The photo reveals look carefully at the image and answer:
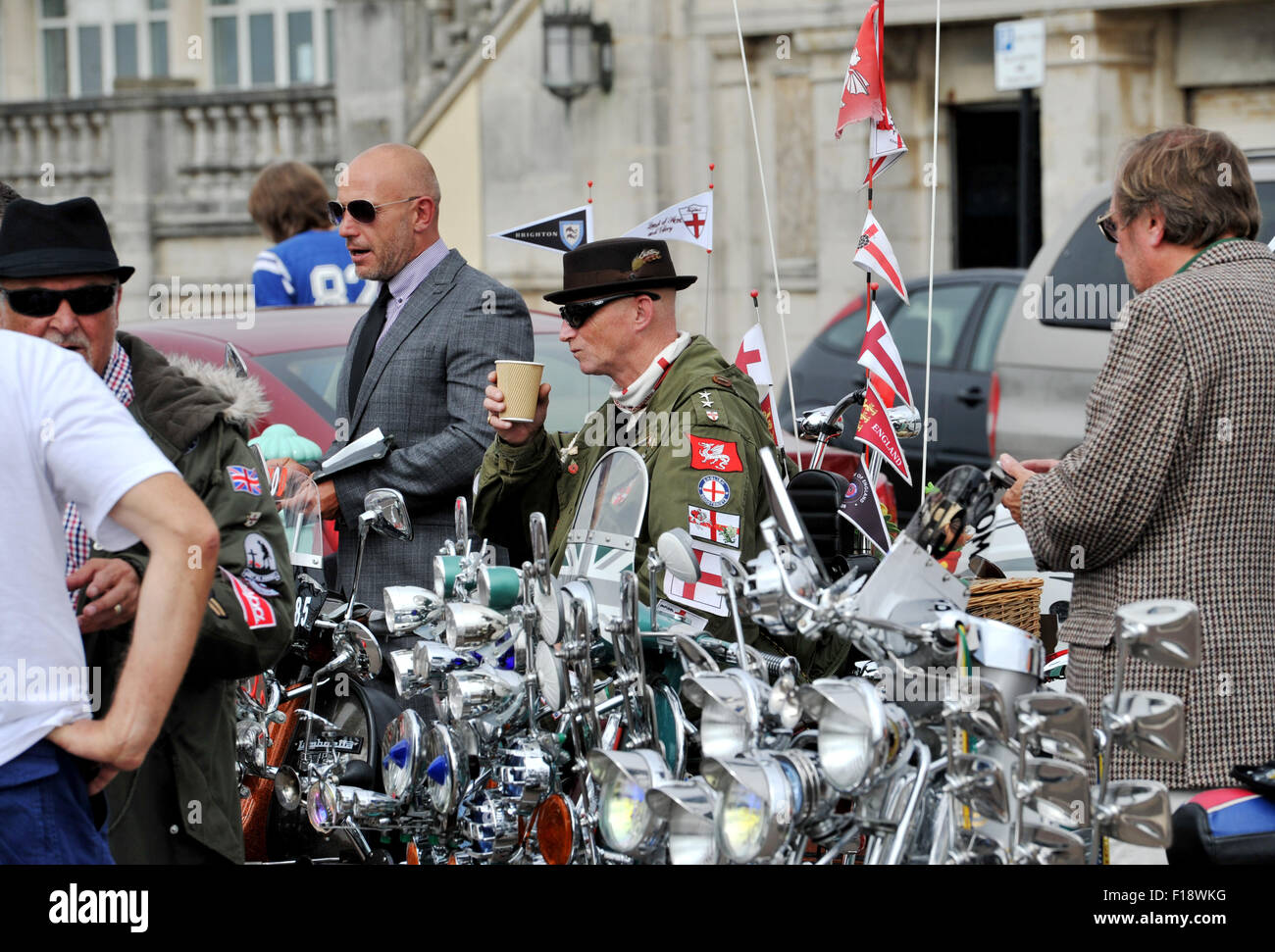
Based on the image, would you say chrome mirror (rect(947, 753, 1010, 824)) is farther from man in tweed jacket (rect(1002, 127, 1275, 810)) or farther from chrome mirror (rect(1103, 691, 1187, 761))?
man in tweed jacket (rect(1002, 127, 1275, 810))

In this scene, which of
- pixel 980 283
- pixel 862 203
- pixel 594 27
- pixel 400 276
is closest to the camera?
pixel 400 276

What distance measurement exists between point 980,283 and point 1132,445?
28.4 ft

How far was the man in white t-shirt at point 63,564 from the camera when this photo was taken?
2859 millimetres

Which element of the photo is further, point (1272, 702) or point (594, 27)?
point (594, 27)

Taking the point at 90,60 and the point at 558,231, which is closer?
the point at 558,231

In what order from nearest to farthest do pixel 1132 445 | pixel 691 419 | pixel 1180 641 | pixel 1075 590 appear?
pixel 1180 641, pixel 1132 445, pixel 1075 590, pixel 691 419

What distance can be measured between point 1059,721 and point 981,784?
16cm

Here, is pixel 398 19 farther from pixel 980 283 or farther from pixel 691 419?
pixel 691 419

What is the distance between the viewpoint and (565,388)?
715 cm

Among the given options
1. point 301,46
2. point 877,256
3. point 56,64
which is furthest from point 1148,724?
point 56,64

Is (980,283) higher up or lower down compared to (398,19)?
lower down

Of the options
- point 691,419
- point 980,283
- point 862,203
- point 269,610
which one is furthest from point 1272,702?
point 862,203

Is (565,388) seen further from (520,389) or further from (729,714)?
(729,714)
